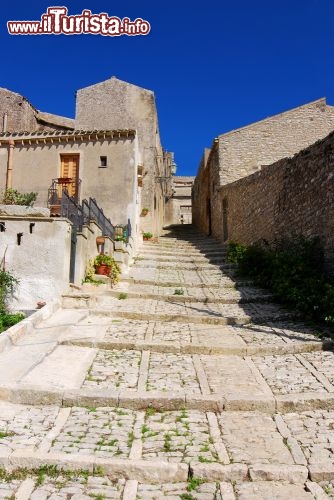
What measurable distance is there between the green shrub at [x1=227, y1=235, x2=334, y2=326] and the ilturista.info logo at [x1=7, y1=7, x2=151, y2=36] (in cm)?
667

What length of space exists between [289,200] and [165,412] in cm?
845

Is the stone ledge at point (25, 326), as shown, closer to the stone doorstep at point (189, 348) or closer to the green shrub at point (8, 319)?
the green shrub at point (8, 319)

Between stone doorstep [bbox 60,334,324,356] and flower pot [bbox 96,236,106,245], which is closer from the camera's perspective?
stone doorstep [bbox 60,334,324,356]

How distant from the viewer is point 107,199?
1450 centimetres

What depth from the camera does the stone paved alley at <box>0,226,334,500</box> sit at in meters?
2.95

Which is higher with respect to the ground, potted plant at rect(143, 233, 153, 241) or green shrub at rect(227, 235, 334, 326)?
potted plant at rect(143, 233, 153, 241)

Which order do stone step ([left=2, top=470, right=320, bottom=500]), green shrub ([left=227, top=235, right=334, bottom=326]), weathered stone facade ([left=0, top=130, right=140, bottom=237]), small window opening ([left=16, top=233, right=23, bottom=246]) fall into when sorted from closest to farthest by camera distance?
stone step ([left=2, top=470, right=320, bottom=500]) < green shrub ([left=227, top=235, right=334, bottom=326]) < small window opening ([left=16, top=233, right=23, bottom=246]) < weathered stone facade ([left=0, top=130, right=140, bottom=237])

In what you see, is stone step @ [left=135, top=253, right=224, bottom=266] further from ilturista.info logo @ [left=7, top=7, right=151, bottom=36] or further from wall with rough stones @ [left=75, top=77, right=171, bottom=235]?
ilturista.info logo @ [left=7, top=7, right=151, bottom=36]

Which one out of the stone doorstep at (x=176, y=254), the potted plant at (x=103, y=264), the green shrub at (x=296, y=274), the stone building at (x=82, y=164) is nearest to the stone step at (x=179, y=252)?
the stone doorstep at (x=176, y=254)

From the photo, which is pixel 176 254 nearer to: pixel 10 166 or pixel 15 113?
pixel 10 166

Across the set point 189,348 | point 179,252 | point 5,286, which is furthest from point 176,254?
point 189,348

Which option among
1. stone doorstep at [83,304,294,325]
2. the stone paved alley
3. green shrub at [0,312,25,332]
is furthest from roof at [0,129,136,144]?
the stone paved alley

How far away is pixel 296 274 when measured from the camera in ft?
29.1

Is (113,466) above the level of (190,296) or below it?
below
